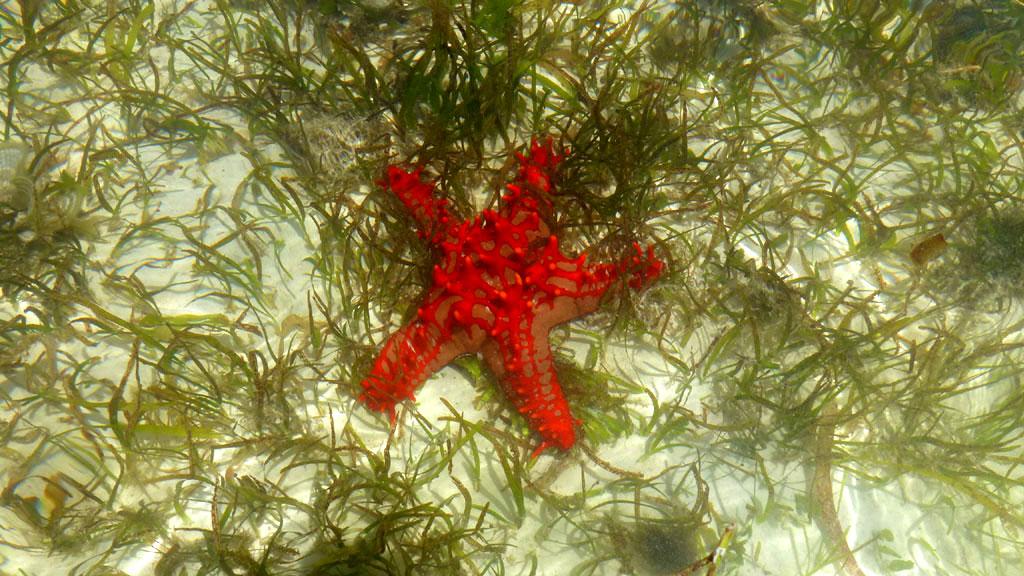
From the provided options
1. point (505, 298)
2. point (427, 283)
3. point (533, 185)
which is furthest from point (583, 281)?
point (427, 283)

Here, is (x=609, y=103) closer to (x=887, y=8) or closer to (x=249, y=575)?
(x=887, y=8)

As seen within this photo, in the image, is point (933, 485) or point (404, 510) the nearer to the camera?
point (404, 510)

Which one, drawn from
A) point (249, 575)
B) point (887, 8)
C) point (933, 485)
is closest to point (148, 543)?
point (249, 575)

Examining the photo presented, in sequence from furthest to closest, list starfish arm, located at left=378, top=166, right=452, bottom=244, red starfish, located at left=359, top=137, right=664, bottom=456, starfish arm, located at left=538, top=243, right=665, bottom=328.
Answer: starfish arm, located at left=378, top=166, right=452, bottom=244
starfish arm, located at left=538, top=243, right=665, bottom=328
red starfish, located at left=359, top=137, right=664, bottom=456

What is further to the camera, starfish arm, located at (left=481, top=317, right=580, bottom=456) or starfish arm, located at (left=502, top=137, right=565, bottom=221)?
starfish arm, located at (left=502, top=137, right=565, bottom=221)

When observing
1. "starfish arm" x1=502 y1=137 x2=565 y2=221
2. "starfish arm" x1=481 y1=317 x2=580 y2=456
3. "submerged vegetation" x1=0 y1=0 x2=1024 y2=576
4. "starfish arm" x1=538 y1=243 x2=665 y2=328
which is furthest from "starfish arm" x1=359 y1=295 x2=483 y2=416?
"starfish arm" x1=502 y1=137 x2=565 y2=221

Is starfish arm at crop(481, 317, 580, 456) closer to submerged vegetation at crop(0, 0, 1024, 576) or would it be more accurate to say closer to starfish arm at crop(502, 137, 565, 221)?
submerged vegetation at crop(0, 0, 1024, 576)

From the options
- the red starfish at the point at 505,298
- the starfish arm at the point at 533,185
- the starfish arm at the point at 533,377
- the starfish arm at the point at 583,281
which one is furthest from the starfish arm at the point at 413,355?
the starfish arm at the point at 533,185

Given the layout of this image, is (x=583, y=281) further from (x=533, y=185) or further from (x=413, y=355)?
(x=413, y=355)
